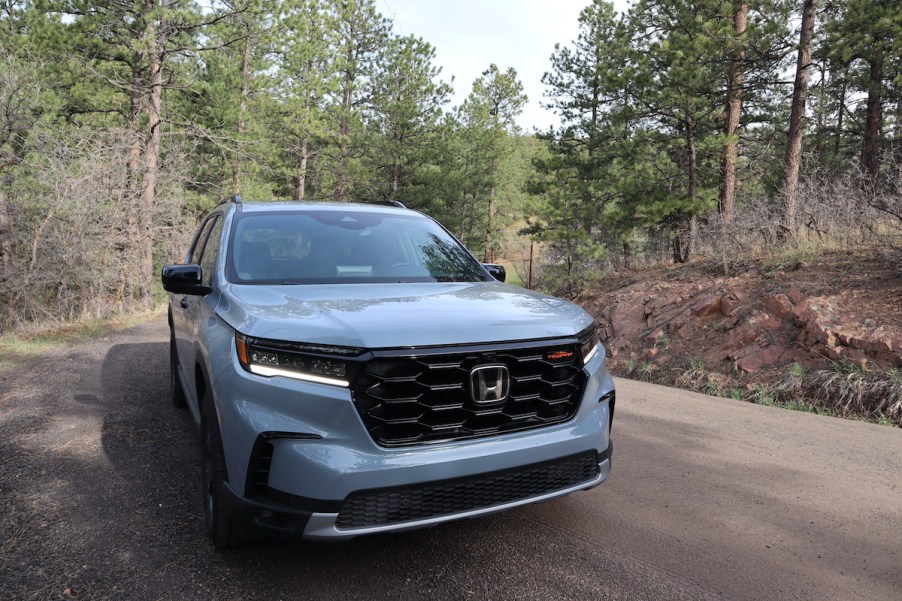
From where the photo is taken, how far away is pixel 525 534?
3.05 meters

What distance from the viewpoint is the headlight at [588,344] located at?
9.26 feet

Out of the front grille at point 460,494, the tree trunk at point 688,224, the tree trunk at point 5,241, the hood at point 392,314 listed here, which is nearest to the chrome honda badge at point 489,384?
the hood at point 392,314

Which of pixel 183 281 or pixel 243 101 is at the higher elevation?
pixel 243 101

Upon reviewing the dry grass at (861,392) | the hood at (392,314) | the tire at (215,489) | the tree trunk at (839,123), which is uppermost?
the tree trunk at (839,123)

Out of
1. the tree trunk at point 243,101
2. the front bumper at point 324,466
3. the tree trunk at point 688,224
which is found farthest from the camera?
the tree trunk at point 243,101

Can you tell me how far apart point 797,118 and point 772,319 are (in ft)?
21.1

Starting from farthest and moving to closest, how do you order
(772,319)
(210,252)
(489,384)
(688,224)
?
(688,224) < (772,319) < (210,252) < (489,384)

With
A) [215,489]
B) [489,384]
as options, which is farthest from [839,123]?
[215,489]

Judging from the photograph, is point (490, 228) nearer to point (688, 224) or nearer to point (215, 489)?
point (688, 224)

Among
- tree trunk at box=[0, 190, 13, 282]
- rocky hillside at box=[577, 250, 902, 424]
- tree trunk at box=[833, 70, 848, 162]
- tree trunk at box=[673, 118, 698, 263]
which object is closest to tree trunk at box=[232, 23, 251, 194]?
tree trunk at box=[0, 190, 13, 282]

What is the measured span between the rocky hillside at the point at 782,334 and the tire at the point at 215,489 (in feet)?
20.4

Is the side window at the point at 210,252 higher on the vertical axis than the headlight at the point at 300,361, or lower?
higher

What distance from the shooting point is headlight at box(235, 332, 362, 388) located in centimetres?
231

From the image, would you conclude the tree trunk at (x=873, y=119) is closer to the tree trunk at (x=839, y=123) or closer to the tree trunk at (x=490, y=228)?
the tree trunk at (x=839, y=123)
